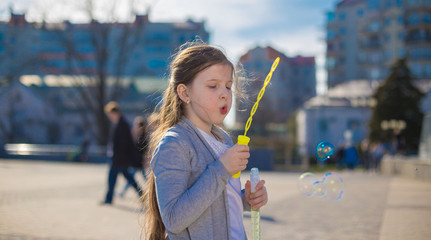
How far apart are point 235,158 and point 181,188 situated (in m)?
0.25

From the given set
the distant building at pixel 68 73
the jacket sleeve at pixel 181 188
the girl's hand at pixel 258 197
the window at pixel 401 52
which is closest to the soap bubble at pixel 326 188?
the girl's hand at pixel 258 197

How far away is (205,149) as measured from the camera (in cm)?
214

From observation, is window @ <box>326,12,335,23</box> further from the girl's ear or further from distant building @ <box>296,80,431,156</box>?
the girl's ear

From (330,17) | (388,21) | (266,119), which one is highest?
(330,17)

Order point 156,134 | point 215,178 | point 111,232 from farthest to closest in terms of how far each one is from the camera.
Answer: point 111,232 < point 156,134 < point 215,178

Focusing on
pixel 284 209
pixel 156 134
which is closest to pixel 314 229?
pixel 284 209

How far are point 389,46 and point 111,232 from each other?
6818 centimetres

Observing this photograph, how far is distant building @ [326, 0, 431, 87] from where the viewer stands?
214 feet

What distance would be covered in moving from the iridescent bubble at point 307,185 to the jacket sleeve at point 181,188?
1.47 m

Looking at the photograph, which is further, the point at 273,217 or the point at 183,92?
the point at 273,217

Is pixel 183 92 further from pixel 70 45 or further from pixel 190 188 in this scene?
pixel 70 45

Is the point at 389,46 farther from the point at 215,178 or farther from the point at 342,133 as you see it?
the point at 215,178

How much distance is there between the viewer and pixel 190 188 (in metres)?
1.99

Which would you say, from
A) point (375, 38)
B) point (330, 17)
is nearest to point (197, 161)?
point (375, 38)
